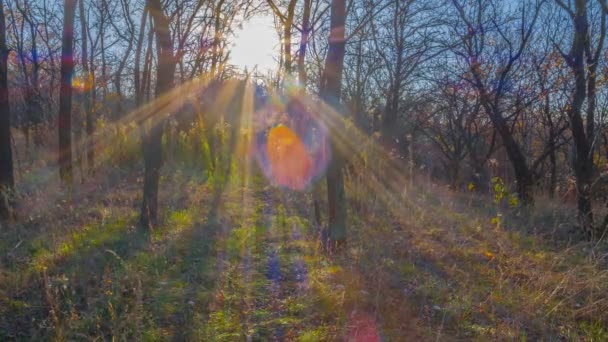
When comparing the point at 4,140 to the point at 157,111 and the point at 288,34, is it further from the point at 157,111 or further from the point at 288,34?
the point at 288,34

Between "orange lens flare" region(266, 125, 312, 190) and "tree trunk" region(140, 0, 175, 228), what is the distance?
364 cm

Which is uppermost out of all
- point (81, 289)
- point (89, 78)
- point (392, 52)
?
point (392, 52)

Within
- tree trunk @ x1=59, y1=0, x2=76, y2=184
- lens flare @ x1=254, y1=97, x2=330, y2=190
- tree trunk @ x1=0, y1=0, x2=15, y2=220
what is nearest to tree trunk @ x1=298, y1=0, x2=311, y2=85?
lens flare @ x1=254, y1=97, x2=330, y2=190

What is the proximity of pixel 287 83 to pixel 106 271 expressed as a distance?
10.0m

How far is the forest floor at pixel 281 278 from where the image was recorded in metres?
2.81

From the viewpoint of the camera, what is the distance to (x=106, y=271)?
338 centimetres

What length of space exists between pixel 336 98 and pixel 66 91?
553 cm

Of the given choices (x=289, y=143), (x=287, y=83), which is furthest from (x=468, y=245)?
(x=287, y=83)

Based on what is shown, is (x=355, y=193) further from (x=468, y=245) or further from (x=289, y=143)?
(x=289, y=143)

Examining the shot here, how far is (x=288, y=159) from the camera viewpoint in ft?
33.7

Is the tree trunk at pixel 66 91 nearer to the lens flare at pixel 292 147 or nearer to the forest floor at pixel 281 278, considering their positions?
the forest floor at pixel 281 278

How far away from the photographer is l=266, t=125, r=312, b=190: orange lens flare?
28.9ft

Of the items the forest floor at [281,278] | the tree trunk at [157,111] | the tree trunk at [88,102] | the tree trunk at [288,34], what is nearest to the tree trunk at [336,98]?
the forest floor at [281,278]

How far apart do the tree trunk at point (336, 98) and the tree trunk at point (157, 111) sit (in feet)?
6.37
